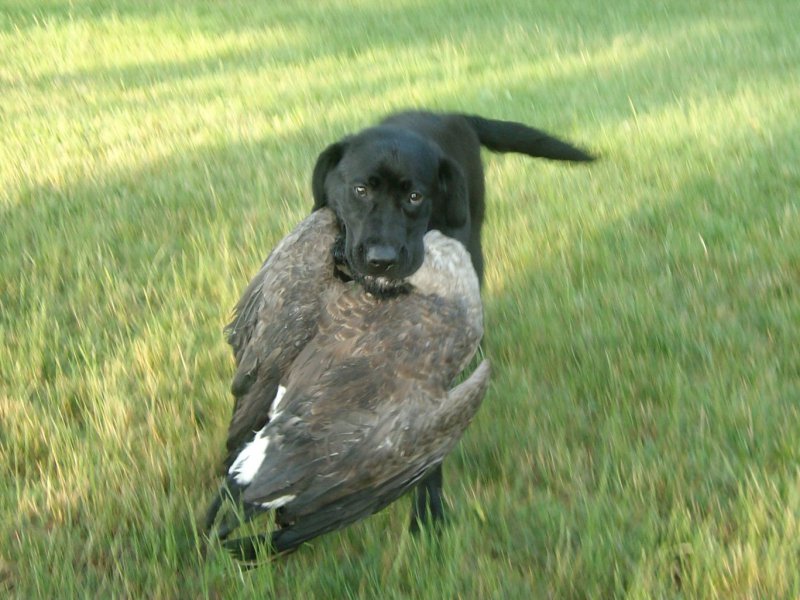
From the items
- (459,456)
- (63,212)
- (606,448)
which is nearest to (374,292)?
(459,456)

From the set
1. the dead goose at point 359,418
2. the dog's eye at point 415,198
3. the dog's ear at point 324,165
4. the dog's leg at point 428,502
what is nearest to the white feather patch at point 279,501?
the dead goose at point 359,418

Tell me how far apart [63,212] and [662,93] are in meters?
4.62

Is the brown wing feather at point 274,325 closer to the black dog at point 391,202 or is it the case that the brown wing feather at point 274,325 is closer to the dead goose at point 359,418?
the dead goose at point 359,418

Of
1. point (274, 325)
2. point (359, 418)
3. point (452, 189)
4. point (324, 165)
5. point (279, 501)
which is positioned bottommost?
point (279, 501)

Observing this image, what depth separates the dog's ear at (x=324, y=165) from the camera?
324cm

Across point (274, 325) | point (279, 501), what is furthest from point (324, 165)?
point (279, 501)

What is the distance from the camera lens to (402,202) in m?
3.02

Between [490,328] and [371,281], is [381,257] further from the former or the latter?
[490,328]

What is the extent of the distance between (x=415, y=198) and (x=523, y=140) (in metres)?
1.29

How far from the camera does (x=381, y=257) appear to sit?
266 centimetres

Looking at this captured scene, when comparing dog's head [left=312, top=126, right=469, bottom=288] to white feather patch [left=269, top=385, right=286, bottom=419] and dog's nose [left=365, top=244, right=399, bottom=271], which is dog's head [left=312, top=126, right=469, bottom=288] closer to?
dog's nose [left=365, top=244, right=399, bottom=271]

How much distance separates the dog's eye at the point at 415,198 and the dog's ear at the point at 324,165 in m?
0.35

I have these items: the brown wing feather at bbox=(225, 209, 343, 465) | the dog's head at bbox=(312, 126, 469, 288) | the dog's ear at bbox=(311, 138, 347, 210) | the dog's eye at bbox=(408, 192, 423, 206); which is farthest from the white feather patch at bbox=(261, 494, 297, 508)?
the dog's ear at bbox=(311, 138, 347, 210)

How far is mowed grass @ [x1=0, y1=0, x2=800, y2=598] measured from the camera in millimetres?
2281
